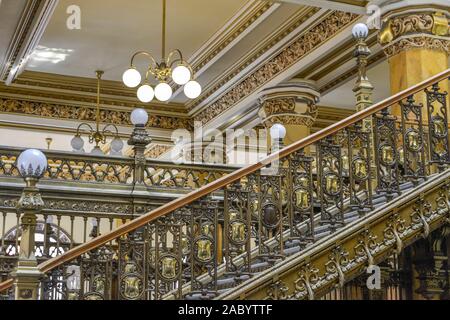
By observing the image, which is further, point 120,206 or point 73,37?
point 73,37

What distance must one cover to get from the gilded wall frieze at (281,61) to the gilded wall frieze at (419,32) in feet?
4.10

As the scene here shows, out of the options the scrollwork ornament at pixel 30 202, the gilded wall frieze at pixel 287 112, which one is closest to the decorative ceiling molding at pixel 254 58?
the gilded wall frieze at pixel 287 112

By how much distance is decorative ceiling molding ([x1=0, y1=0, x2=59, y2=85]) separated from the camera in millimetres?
10234

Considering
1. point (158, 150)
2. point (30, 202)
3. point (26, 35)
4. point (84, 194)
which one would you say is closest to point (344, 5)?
point (84, 194)

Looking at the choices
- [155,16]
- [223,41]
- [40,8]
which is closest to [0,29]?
[40,8]

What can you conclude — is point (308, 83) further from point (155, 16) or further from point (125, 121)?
point (125, 121)

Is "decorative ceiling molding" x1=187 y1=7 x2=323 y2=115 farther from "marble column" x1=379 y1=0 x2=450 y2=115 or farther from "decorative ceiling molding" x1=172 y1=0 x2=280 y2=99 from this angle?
"marble column" x1=379 y1=0 x2=450 y2=115

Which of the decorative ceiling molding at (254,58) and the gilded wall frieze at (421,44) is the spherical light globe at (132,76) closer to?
the decorative ceiling molding at (254,58)

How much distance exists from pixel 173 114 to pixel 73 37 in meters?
3.65

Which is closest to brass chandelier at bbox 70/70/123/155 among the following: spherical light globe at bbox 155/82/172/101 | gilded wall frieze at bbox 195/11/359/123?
spherical light globe at bbox 155/82/172/101

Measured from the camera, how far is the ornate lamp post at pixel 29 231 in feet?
14.4

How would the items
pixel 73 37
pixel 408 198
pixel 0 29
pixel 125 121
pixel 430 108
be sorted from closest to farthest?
pixel 408 198, pixel 430 108, pixel 0 29, pixel 73 37, pixel 125 121

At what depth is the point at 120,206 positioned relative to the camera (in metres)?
8.70

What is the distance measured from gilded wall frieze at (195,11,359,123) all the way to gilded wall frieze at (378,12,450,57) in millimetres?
1250
